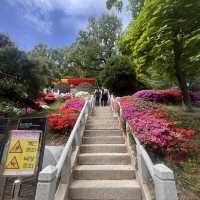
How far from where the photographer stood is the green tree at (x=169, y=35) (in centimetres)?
693

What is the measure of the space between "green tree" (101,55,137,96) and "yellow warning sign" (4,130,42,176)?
1118cm

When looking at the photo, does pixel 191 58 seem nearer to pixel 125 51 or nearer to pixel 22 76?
pixel 125 51

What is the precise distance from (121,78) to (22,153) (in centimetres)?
1169

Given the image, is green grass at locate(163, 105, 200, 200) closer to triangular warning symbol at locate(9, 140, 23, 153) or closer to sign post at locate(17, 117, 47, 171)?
sign post at locate(17, 117, 47, 171)

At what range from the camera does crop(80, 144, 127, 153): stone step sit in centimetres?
614

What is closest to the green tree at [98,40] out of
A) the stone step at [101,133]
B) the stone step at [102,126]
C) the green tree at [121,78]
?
the green tree at [121,78]

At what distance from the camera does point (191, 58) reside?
29.5 ft

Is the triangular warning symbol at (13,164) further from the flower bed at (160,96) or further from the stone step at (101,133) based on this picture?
the flower bed at (160,96)

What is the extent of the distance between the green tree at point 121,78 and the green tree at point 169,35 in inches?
181

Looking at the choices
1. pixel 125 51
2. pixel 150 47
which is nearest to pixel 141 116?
pixel 150 47

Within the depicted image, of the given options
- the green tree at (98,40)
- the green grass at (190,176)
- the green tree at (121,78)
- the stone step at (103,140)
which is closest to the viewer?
the green grass at (190,176)

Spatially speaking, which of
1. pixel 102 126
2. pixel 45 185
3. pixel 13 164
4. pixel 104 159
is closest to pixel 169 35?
pixel 102 126

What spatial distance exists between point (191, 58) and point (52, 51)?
39600mm

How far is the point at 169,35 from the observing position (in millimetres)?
7707
